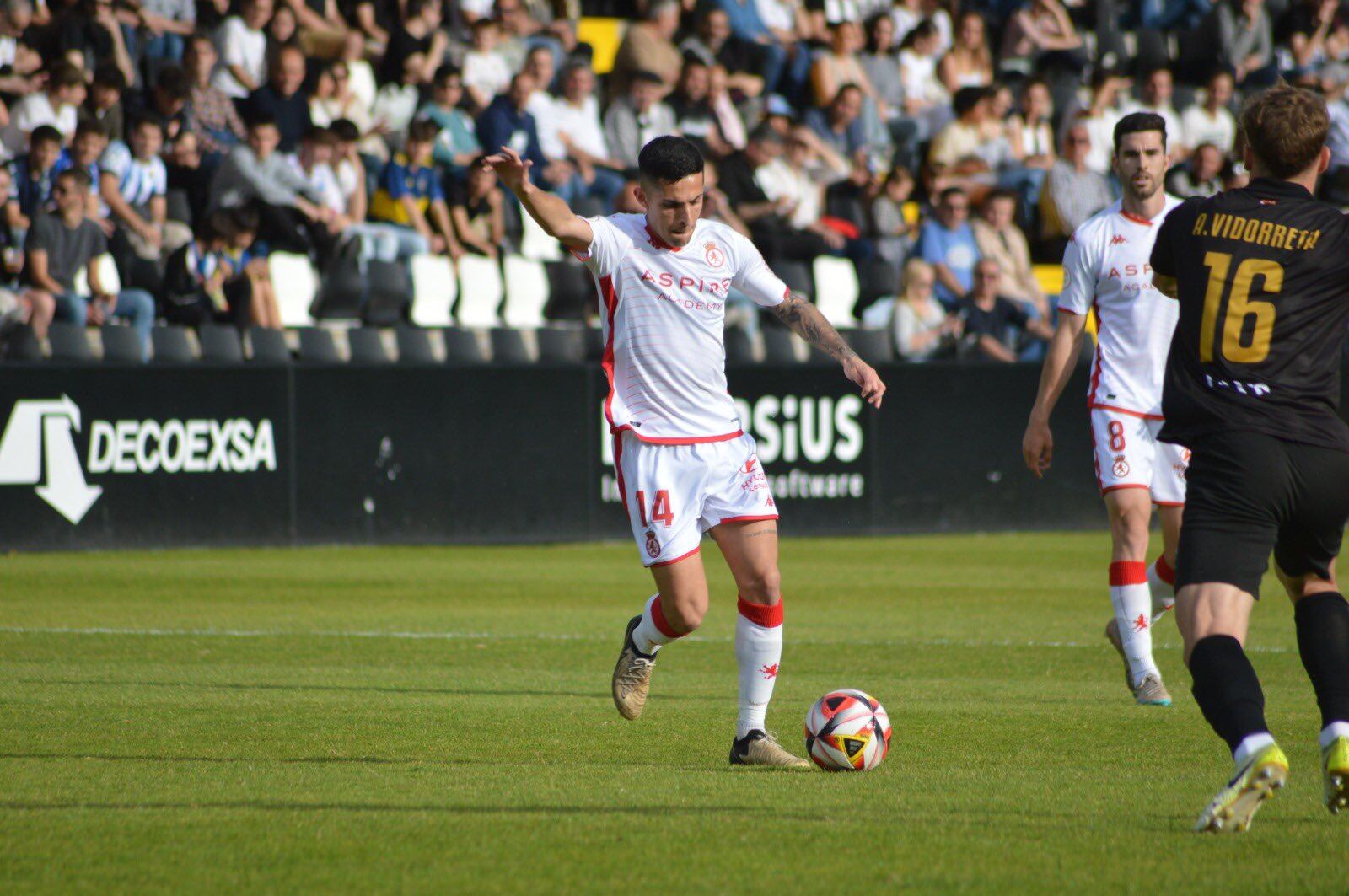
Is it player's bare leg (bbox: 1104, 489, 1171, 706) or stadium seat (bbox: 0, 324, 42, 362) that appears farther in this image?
stadium seat (bbox: 0, 324, 42, 362)

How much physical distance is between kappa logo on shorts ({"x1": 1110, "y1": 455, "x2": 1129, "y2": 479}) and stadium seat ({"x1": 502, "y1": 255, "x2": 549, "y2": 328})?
1022 cm

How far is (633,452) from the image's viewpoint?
7.23 m

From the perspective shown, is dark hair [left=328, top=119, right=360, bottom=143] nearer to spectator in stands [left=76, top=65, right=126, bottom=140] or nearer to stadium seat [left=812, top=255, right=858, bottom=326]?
spectator in stands [left=76, top=65, right=126, bottom=140]

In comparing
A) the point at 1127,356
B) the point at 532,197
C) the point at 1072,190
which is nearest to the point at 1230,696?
the point at 532,197

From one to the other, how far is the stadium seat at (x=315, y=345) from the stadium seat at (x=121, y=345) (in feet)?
4.92

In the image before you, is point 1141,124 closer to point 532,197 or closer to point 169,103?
point 532,197

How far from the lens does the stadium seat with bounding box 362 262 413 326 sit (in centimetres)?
1755

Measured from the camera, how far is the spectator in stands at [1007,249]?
19875mm

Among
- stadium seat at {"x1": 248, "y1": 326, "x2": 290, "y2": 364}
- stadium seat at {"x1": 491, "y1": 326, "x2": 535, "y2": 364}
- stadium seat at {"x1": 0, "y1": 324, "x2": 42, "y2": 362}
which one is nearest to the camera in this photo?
stadium seat at {"x1": 0, "y1": 324, "x2": 42, "y2": 362}

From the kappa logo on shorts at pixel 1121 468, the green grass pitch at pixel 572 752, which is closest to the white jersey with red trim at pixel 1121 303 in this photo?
the kappa logo on shorts at pixel 1121 468

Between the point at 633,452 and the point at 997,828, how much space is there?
2.32m

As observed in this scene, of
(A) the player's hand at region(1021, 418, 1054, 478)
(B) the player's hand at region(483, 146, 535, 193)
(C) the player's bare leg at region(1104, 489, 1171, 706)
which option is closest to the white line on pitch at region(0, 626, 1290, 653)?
(C) the player's bare leg at region(1104, 489, 1171, 706)

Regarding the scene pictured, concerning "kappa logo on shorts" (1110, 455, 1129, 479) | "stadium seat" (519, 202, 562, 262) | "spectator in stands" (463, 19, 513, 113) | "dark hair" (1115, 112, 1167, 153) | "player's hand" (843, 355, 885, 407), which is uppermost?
"spectator in stands" (463, 19, 513, 113)

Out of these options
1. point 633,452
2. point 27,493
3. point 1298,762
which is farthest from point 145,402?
point 1298,762
